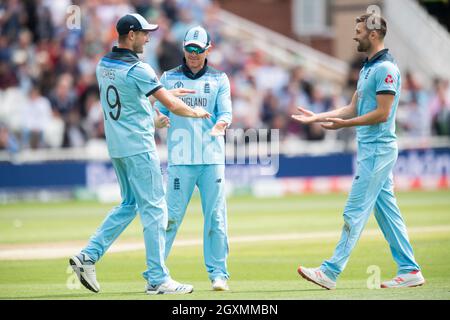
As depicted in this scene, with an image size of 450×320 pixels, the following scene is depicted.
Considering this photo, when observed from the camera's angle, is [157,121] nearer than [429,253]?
Yes

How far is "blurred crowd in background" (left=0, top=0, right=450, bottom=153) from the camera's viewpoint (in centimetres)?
2538

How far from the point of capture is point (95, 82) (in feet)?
84.9

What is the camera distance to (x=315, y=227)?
60.7 ft

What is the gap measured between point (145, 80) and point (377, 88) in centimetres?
246

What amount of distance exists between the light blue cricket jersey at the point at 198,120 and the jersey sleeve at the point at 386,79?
1.67m

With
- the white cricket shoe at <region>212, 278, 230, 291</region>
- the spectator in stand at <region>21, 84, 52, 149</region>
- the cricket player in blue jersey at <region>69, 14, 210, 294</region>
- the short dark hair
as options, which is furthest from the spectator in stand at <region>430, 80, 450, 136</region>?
the cricket player in blue jersey at <region>69, 14, 210, 294</region>

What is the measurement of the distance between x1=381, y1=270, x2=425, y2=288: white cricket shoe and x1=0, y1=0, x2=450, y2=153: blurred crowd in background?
601 inches

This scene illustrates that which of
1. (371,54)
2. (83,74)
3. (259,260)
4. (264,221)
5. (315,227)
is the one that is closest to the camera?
(371,54)

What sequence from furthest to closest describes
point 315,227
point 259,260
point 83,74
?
1. point 83,74
2. point 315,227
3. point 259,260

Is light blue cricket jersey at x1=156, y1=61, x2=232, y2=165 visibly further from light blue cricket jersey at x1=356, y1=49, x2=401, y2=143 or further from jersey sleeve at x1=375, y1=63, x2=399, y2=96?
jersey sleeve at x1=375, y1=63, x2=399, y2=96
